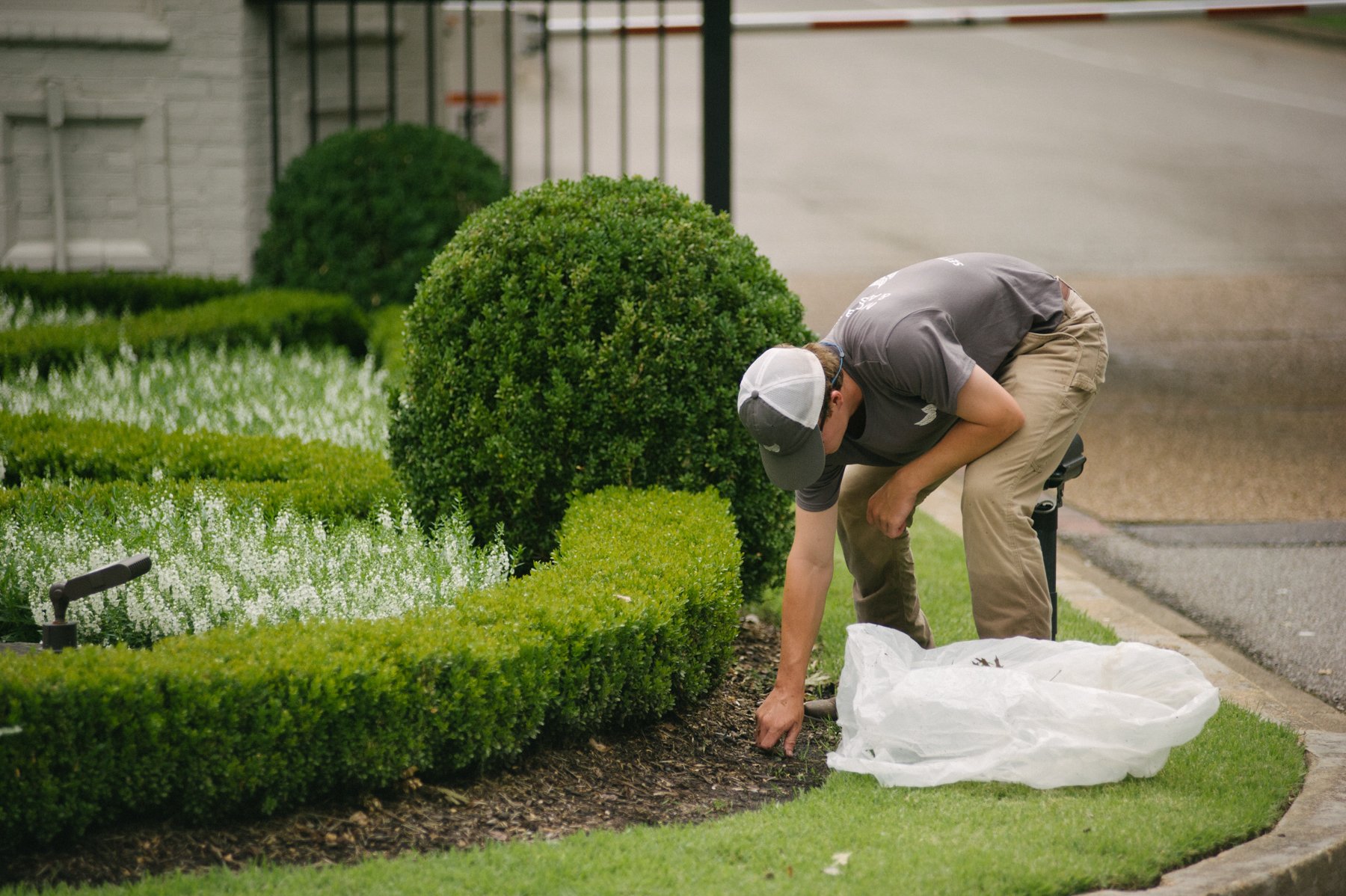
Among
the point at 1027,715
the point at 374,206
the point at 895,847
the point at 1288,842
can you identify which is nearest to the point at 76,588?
the point at 895,847

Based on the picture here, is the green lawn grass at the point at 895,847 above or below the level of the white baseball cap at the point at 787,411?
below

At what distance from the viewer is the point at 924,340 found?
334cm

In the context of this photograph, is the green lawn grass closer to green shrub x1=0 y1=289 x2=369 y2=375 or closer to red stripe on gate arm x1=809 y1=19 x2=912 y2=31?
green shrub x1=0 y1=289 x2=369 y2=375

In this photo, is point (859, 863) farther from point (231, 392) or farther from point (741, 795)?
point (231, 392)

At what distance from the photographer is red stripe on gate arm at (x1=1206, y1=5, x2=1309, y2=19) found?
25.2 ft

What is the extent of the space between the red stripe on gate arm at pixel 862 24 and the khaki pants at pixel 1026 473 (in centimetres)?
482

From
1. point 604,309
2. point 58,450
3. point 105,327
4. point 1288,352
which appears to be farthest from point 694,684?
point 1288,352

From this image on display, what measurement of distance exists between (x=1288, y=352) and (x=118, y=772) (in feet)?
31.3

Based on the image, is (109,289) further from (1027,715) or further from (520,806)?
(1027,715)

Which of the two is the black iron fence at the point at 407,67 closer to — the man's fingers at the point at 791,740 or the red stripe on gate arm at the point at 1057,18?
the red stripe on gate arm at the point at 1057,18

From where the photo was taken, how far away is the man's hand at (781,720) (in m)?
3.53

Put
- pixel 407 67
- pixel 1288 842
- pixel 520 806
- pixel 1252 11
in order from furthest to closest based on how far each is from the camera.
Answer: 1. pixel 407 67
2. pixel 1252 11
3. pixel 520 806
4. pixel 1288 842

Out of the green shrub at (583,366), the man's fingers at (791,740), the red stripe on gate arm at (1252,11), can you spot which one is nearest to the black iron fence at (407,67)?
the green shrub at (583,366)

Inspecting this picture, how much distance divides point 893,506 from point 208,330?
191 inches
